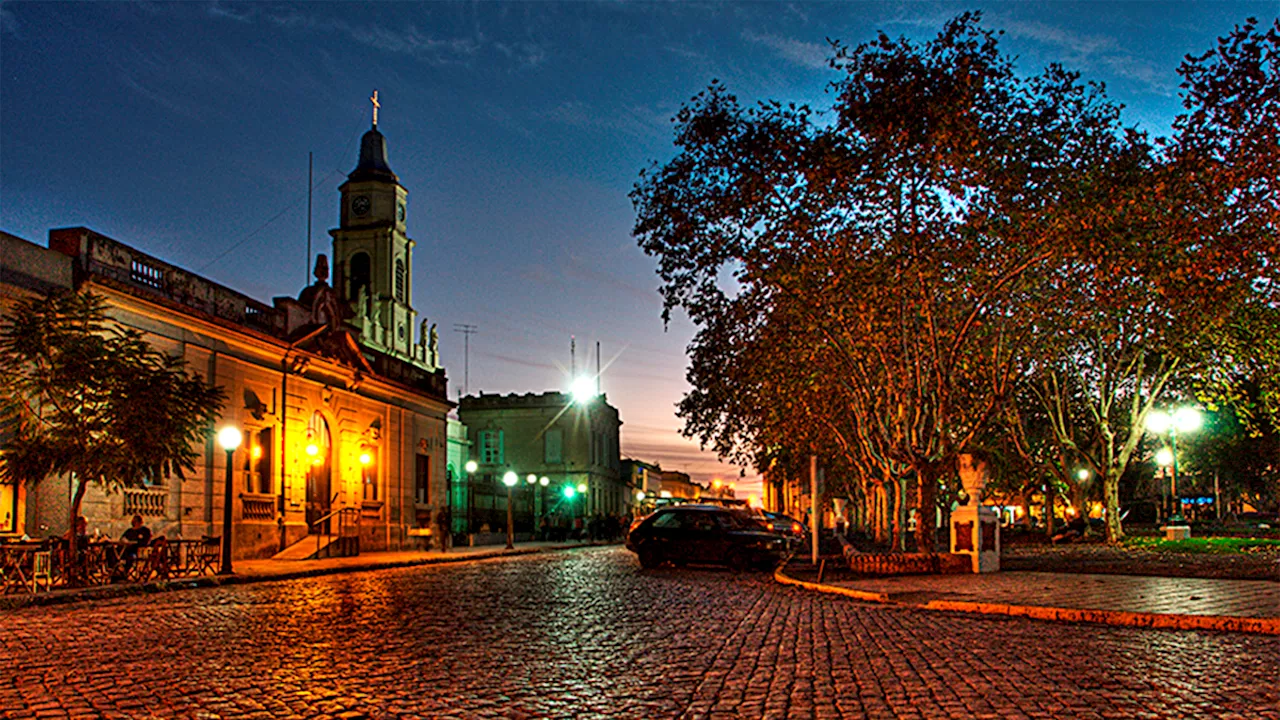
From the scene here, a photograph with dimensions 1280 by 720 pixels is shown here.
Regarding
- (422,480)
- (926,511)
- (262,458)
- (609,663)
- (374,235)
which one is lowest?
(609,663)

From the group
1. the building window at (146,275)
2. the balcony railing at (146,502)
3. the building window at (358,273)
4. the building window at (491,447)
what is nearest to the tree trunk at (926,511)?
the balcony railing at (146,502)

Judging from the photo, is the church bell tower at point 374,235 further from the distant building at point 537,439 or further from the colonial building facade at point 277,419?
the colonial building facade at point 277,419

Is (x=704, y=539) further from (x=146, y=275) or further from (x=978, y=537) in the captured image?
(x=146, y=275)

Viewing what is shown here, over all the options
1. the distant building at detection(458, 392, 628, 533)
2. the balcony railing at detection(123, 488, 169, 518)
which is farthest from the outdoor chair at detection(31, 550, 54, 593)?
the distant building at detection(458, 392, 628, 533)

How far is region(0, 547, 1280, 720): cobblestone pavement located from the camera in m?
7.66

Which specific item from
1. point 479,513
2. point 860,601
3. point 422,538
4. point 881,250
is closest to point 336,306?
point 422,538

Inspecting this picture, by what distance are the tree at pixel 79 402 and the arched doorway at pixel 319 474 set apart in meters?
14.3

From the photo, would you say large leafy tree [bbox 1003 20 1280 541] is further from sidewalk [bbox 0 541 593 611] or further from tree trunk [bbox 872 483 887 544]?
sidewalk [bbox 0 541 593 611]

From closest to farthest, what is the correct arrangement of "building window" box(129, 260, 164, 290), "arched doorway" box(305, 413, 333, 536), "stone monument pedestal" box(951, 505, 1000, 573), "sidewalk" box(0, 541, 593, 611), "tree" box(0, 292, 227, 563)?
"sidewalk" box(0, 541, 593, 611) → "tree" box(0, 292, 227, 563) → "stone monument pedestal" box(951, 505, 1000, 573) → "building window" box(129, 260, 164, 290) → "arched doorway" box(305, 413, 333, 536)

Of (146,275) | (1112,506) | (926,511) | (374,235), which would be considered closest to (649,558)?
(926,511)

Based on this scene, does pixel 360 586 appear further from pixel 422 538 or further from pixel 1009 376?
pixel 422 538

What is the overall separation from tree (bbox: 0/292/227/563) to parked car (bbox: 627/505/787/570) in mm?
10291

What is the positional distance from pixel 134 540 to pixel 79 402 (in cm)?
343

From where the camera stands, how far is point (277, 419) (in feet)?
112
